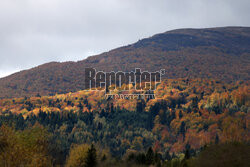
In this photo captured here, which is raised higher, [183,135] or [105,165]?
[105,165]

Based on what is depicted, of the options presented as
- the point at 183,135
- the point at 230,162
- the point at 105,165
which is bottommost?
the point at 183,135

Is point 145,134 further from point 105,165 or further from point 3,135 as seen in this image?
point 3,135

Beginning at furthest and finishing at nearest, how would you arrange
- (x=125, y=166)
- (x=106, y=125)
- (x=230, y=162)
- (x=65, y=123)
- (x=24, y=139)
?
(x=106, y=125) < (x=65, y=123) < (x=125, y=166) < (x=24, y=139) < (x=230, y=162)

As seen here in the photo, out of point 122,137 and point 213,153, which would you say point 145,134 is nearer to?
point 122,137

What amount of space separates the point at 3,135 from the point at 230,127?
167 meters

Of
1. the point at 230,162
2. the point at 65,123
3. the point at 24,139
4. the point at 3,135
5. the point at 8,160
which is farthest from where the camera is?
the point at 65,123

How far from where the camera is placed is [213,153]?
1590 inches

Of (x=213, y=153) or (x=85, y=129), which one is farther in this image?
(x=85, y=129)

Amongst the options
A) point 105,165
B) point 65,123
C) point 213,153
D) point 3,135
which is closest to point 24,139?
point 3,135

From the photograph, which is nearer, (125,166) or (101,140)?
(125,166)

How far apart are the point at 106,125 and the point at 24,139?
148170mm

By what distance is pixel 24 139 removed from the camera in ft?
163

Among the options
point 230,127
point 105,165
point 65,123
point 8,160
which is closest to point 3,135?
point 8,160

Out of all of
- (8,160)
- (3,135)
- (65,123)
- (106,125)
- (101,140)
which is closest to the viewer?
(8,160)
